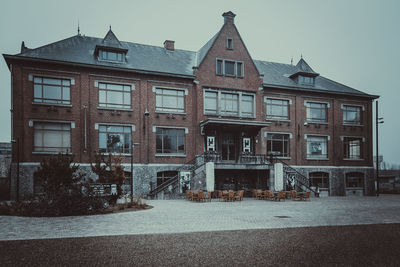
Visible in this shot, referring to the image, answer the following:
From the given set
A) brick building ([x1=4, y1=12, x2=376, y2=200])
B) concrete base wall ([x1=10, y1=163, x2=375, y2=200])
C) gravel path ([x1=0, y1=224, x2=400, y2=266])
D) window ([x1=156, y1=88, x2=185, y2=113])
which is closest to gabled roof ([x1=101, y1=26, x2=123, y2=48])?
brick building ([x1=4, y1=12, x2=376, y2=200])

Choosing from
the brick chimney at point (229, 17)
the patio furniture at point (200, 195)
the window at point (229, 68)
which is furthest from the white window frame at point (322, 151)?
the patio furniture at point (200, 195)

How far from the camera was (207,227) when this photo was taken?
11.8m

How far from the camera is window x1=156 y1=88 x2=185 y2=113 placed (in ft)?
93.7

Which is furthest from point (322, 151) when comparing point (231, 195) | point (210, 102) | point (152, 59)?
point (152, 59)

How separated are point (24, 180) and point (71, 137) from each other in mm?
4356

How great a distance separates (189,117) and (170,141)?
2.61 meters

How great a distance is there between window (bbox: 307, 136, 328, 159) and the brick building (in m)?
0.10

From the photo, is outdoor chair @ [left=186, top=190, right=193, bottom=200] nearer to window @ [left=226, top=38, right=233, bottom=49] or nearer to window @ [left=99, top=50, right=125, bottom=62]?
window @ [left=99, top=50, right=125, bottom=62]

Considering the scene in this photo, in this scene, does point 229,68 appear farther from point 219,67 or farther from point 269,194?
point 269,194

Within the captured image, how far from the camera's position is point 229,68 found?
30.7 meters

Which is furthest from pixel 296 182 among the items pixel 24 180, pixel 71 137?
pixel 24 180

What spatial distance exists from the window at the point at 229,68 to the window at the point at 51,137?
13388 millimetres

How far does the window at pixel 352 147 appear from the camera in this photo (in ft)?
114

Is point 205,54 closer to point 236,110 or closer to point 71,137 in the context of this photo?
point 236,110
